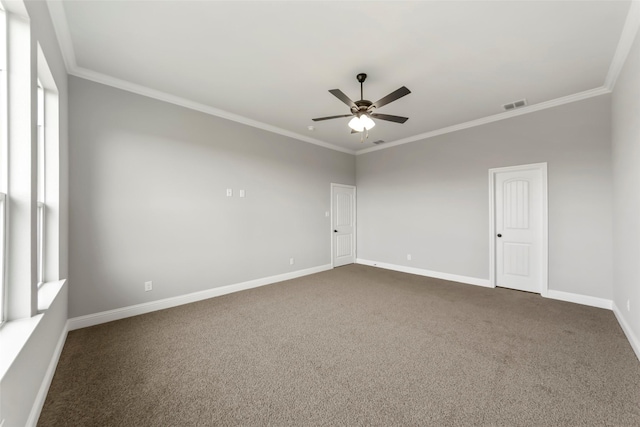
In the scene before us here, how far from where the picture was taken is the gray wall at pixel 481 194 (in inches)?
137

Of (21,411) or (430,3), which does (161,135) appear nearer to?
(21,411)

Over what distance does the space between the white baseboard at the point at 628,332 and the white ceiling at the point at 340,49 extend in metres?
2.81

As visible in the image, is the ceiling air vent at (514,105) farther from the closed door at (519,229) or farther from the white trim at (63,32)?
the white trim at (63,32)

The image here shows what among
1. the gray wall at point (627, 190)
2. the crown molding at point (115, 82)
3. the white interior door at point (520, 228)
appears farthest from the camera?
the white interior door at point (520, 228)

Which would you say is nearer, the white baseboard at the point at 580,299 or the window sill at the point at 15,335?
the window sill at the point at 15,335

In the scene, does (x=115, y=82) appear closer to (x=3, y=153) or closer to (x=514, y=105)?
(x=3, y=153)

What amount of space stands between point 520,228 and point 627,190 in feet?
5.33

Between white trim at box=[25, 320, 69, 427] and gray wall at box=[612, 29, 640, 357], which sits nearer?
white trim at box=[25, 320, 69, 427]

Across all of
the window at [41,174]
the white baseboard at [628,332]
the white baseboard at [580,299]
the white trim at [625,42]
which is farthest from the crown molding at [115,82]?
the white baseboard at [628,332]

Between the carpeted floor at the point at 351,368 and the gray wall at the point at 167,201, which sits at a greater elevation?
the gray wall at the point at 167,201

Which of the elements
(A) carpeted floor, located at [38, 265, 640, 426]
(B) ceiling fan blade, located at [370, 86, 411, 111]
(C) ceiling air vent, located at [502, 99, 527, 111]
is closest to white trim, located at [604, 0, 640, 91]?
(C) ceiling air vent, located at [502, 99, 527, 111]

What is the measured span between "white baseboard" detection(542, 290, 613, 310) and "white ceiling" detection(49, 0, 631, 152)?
2.82m

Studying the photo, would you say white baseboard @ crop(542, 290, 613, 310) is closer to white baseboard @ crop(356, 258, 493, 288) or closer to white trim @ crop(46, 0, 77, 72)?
white baseboard @ crop(356, 258, 493, 288)

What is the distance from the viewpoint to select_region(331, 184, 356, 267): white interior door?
19.4 ft
